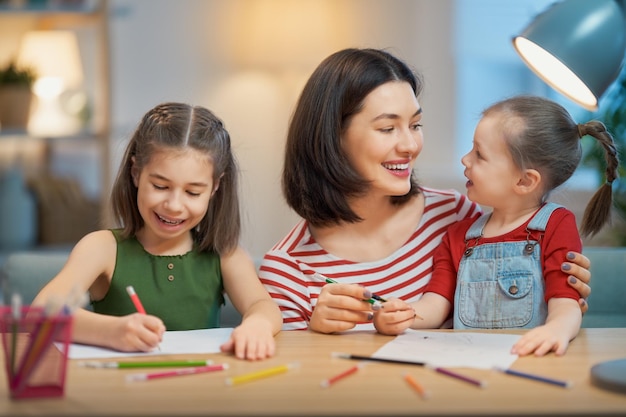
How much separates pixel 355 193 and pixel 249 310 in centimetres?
41

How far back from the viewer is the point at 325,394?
3.96 ft

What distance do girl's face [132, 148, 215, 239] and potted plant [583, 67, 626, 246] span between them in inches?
79.7

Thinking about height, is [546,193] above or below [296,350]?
above

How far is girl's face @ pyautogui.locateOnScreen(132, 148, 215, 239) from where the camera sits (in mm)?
1753

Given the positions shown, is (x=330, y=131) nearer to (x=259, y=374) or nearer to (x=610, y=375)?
(x=259, y=374)

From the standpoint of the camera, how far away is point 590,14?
5.16 ft

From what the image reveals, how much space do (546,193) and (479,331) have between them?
0.39 metres

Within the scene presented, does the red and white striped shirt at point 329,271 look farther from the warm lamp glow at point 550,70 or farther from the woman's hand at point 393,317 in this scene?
the warm lamp glow at point 550,70

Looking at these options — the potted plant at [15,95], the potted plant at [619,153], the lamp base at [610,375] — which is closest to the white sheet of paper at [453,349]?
the lamp base at [610,375]

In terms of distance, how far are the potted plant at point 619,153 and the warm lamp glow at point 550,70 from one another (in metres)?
1.70

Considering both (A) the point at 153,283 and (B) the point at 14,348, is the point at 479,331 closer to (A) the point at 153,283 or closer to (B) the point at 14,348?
(A) the point at 153,283

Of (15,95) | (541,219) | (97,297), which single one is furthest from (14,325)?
(15,95)

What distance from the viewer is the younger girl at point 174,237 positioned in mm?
1765

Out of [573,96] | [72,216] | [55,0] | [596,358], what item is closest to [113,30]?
[55,0]
